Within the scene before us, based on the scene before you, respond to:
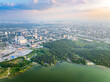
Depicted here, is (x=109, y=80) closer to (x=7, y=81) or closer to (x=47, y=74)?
(x=47, y=74)

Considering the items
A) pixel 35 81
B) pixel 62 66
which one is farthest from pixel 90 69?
pixel 35 81

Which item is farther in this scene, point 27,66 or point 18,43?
point 18,43

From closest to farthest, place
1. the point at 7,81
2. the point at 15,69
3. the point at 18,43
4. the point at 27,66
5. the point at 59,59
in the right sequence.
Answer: the point at 7,81 → the point at 15,69 → the point at 27,66 → the point at 59,59 → the point at 18,43

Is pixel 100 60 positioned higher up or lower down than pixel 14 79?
higher up

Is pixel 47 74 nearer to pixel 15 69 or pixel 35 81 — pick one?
pixel 35 81

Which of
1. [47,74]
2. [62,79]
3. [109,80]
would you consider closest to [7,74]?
[47,74]

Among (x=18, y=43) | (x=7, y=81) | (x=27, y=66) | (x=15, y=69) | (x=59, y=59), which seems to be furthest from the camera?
(x=18, y=43)
